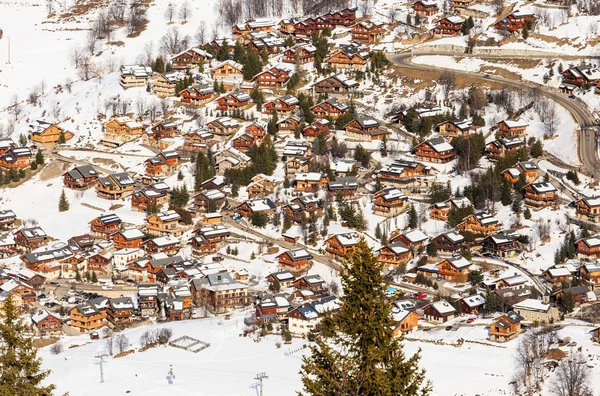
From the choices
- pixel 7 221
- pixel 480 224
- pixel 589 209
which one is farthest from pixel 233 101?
pixel 589 209

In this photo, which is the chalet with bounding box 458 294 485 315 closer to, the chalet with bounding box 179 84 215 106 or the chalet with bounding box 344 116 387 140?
the chalet with bounding box 344 116 387 140

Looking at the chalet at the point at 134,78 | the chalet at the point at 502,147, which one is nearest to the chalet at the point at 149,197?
the chalet at the point at 134,78

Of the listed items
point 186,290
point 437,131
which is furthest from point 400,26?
point 186,290

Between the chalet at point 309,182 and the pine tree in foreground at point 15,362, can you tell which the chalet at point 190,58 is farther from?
the pine tree in foreground at point 15,362

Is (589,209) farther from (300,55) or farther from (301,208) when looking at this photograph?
(300,55)

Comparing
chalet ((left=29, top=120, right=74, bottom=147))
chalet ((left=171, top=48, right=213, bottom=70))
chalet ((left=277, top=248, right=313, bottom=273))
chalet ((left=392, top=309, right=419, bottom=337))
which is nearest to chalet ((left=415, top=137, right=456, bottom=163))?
chalet ((left=277, top=248, right=313, bottom=273))

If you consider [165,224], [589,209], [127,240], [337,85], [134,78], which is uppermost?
[337,85]
